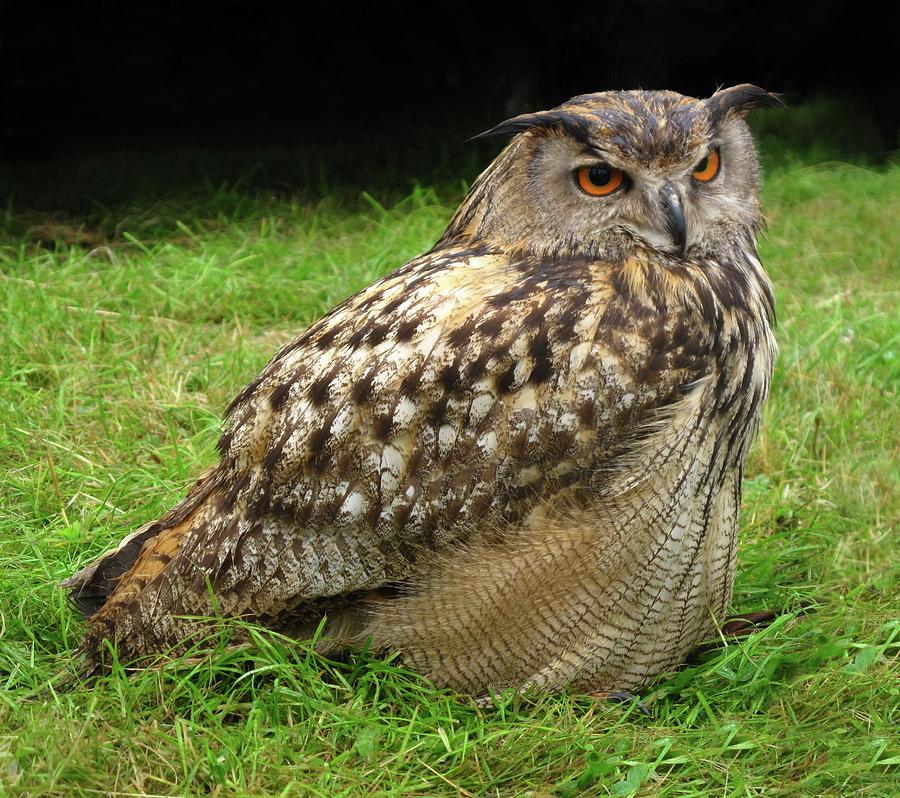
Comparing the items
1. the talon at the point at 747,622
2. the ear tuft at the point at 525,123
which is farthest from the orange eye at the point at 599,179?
the talon at the point at 747,622

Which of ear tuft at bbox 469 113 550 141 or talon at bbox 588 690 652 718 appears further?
talon at bbox 588 690 652 718

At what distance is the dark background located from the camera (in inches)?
247

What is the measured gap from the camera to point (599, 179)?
2.20 meters

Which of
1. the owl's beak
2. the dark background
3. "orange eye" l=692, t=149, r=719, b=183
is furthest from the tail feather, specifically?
the dark background

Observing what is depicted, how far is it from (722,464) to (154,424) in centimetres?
201

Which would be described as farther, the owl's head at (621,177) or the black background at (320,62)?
the black background at (320,62)

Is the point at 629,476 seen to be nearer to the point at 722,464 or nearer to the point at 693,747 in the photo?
the point at 722,464

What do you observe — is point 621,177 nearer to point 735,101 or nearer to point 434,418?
point 735,101

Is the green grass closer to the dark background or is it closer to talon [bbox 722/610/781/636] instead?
talon [bbox 722/610/781/636]

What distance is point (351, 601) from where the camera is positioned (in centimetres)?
231

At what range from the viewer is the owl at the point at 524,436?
2.10 meters

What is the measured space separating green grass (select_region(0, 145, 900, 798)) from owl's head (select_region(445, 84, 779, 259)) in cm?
101

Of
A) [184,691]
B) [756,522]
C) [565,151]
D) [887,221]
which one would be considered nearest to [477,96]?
[887,221]

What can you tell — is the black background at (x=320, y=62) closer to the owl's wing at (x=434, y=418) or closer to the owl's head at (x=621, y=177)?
the owl's head at (x=621, y=177)
